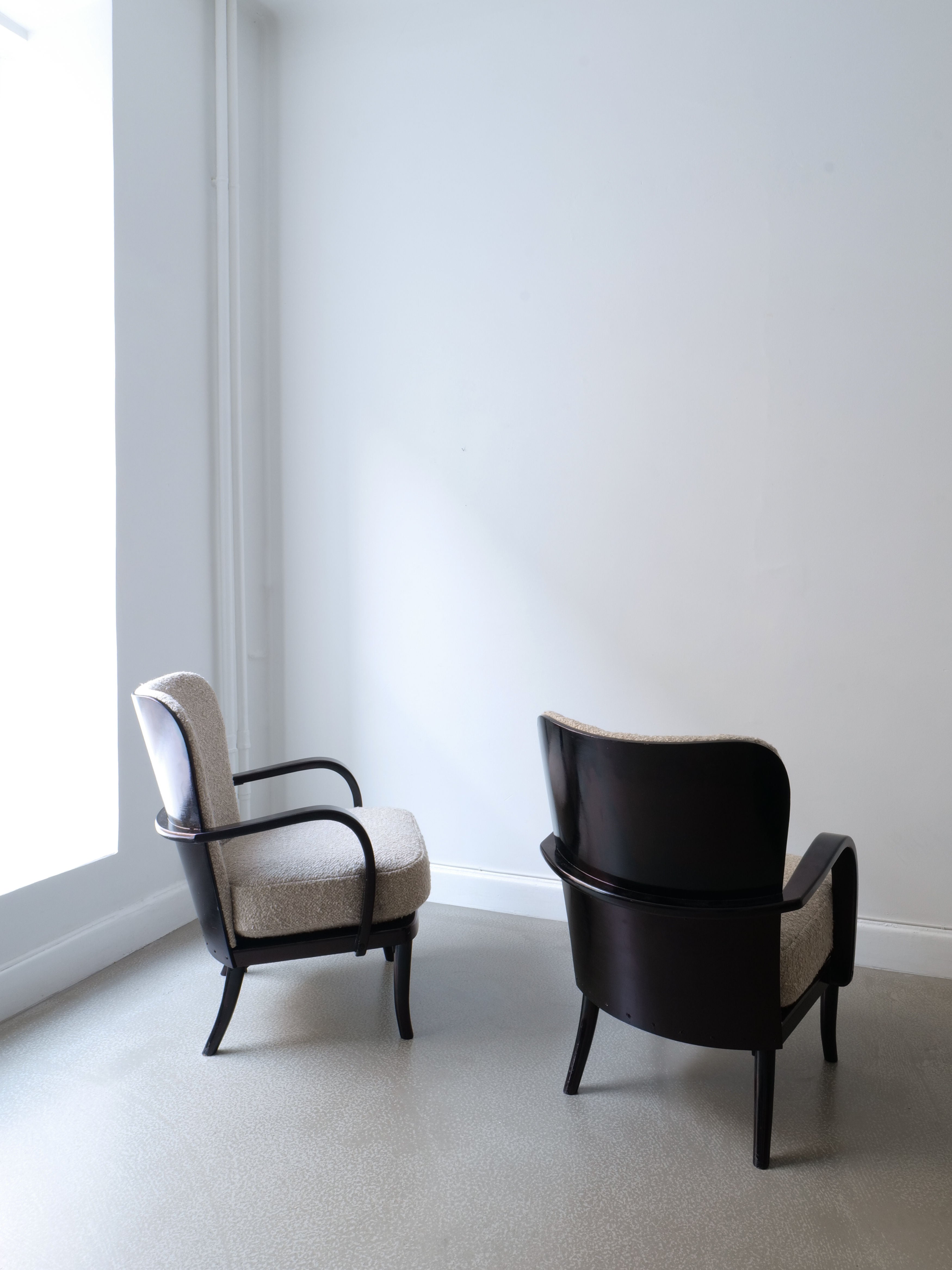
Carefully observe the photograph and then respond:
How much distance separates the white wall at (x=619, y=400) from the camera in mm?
2707

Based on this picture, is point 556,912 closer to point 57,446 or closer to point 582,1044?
point 582,1044

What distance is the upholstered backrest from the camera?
2.06 meters

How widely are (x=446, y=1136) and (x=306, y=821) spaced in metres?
0.77

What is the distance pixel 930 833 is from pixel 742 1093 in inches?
45.6

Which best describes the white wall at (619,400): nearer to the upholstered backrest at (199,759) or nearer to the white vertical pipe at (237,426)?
the white vertical pipe at (237,426)

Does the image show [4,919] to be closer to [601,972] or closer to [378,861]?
[378,861]

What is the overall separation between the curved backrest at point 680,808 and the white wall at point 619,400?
1.33 metres

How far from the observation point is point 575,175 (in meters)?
3.04

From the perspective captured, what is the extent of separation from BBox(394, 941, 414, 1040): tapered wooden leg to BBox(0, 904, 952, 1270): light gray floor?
0.14ft

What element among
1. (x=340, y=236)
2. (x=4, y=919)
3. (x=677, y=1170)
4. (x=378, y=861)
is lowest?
(x=677, y=1170)

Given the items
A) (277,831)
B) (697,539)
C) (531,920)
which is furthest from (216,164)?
(531,920)

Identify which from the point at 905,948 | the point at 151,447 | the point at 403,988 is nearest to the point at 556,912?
the point at 403,988

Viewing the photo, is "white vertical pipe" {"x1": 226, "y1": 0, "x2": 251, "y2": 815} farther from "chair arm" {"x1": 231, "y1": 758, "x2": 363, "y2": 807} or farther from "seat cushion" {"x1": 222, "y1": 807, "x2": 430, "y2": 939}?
"seat cushion" {"x1": 222, "y1": 807, "x2": 430, "y2": 939}

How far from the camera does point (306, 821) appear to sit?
2.15 metres
